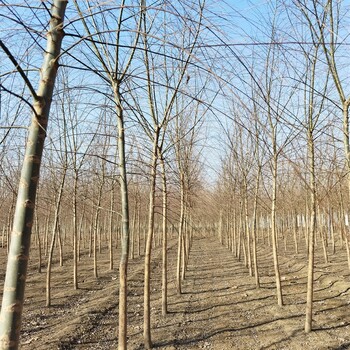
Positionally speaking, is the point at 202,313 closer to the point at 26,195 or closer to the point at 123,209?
the point at 123,209

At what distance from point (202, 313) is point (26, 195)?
608 cm

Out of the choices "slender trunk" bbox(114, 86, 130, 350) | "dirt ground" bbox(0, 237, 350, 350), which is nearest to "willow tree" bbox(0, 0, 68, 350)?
"slender trunk" bbox(114, 86, 130, 350)

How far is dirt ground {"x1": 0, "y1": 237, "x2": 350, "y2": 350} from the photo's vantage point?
17.3 ft

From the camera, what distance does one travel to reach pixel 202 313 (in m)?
6.93

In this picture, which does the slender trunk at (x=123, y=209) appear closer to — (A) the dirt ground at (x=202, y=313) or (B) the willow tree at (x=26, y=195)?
(A) the dirt ground at (x=202, y=313)

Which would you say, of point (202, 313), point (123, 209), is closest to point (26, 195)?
point (123, 209)

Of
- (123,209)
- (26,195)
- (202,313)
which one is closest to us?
(26,195)

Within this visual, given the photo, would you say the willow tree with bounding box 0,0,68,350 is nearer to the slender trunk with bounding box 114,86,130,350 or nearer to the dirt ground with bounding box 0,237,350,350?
the slender trunk with bounding box 114,86,130,350

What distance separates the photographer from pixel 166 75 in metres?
5.33

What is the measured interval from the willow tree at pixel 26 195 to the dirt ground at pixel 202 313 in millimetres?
4032

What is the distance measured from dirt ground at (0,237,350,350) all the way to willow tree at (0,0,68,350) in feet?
13.2

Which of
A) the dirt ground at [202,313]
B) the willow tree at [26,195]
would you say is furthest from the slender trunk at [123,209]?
the willow tree at [26,195]

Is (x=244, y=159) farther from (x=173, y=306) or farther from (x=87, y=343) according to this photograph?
(x=87, y=343)

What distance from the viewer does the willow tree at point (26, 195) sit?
1432 mm
